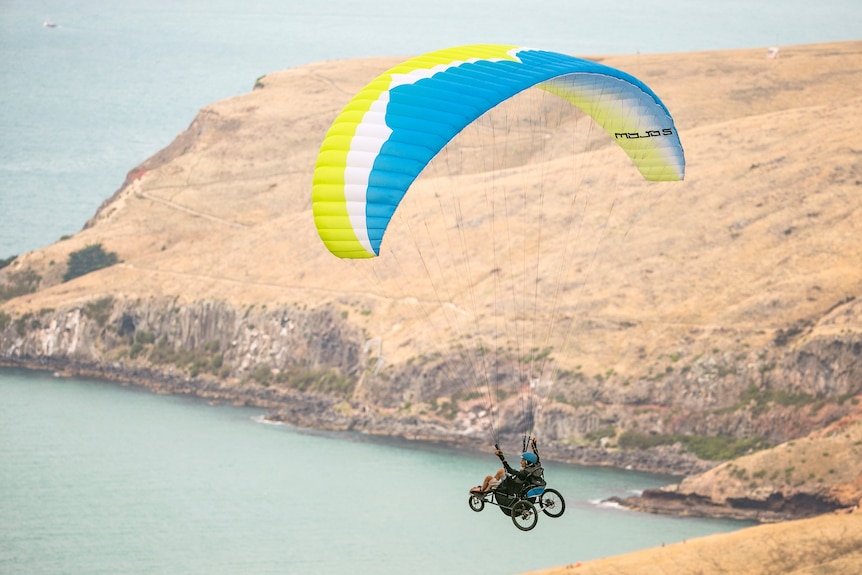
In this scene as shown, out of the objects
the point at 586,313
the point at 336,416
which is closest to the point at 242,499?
the point at 336,416

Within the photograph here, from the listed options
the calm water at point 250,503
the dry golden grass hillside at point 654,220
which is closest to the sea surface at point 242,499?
the calm water at point 250,503

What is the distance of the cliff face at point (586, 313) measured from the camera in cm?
9306

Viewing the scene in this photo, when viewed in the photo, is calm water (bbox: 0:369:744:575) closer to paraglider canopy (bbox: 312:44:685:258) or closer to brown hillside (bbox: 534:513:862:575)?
brown hillside (bbox: 534:513:862:575)

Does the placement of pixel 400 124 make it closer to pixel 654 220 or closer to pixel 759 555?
pixel 759 555

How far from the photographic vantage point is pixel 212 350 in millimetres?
111562

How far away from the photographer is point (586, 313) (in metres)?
100

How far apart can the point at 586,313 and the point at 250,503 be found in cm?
2503

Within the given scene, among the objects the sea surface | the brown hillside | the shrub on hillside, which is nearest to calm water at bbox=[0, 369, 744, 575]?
the sea surface

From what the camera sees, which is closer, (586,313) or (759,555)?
(759,555)

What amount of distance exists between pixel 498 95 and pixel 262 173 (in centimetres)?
10045

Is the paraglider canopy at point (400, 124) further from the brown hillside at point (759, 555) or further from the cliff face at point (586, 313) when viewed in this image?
the cliff face at point (586, 313)

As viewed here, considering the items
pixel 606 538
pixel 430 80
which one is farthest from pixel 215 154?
pixel 430 80

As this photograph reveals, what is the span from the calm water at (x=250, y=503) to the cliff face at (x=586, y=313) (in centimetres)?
391

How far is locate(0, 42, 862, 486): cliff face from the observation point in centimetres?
9306
